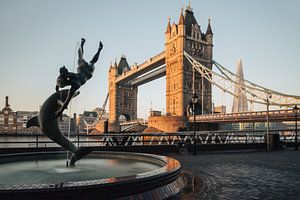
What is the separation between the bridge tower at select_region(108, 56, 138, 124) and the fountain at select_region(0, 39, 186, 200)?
84.1 metres

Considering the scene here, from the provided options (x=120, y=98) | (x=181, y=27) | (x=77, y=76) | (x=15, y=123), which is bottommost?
(x=15, y=123)

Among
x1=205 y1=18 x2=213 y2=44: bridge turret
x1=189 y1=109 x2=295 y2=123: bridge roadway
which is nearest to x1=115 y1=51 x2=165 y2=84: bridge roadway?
x1=205 y1=18 x2=213 y2=44: bridge turret

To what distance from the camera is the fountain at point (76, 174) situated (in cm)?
398

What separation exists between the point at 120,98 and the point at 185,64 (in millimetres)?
42004

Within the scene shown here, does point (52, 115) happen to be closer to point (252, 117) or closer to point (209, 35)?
point (252, 117)

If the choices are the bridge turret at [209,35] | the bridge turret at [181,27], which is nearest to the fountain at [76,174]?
the bridge turret at [181,27]

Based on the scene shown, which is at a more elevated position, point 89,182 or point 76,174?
point 89,182

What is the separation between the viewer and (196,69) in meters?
58.7

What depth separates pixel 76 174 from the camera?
6.38 metres

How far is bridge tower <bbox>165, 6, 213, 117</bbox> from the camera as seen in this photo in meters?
57.8

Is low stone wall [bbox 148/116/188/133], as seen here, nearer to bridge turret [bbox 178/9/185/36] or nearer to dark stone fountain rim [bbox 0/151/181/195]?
bridge turret [bbox 178/9/185/36]

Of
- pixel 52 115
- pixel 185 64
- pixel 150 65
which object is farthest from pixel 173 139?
pixel 150 65

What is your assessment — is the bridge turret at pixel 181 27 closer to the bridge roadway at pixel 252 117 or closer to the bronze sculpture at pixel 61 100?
the bridge roadway at pixel 252 117

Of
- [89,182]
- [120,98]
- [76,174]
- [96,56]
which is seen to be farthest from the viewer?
[120,98]
